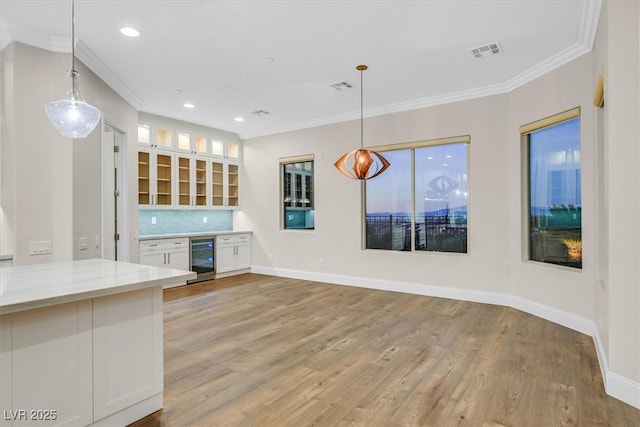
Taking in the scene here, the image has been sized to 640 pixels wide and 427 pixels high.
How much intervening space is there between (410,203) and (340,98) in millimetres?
2043

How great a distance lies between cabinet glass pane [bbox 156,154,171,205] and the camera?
6.58 m

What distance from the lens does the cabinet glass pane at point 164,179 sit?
658 centimetres

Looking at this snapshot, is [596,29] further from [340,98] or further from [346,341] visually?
[346,341]

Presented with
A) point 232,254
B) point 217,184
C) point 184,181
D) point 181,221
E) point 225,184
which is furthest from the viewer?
point 225,184

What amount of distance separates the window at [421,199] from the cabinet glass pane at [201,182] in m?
3.34

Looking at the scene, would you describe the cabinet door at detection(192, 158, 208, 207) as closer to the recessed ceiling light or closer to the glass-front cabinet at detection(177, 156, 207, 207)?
the glass-front cabinet at detection(177, 156, 207, 207)

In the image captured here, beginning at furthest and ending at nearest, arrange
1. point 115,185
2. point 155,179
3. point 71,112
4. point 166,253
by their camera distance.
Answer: point 155,179, point 166,253, point 115,185, point 71,112

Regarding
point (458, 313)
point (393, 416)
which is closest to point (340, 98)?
point (458, 313)

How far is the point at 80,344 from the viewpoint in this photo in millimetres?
1994

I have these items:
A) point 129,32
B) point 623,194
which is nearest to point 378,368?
point 623,194

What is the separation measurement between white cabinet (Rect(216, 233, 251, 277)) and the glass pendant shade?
463 cm

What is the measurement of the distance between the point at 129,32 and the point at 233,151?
4422mm

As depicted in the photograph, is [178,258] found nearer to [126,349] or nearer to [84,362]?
[126,349]

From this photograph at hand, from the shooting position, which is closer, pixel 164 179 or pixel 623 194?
pixel 623 194
